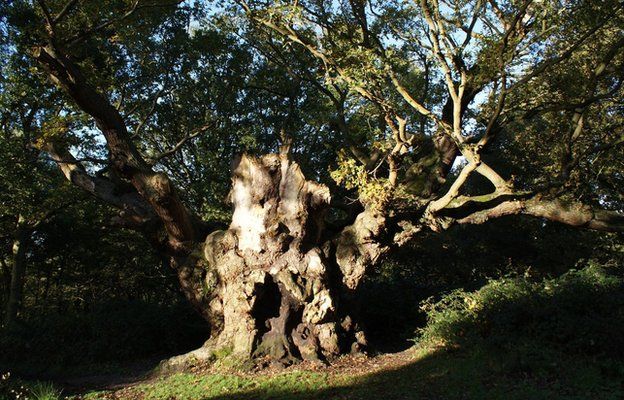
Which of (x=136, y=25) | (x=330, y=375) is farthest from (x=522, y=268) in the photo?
(x=136, y=25)

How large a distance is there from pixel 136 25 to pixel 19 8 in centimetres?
280

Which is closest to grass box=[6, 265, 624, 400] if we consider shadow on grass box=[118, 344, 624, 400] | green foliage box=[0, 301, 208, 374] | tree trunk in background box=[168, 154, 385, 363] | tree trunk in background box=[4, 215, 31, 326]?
shadow on grass box=[118, 344, 624, 400]

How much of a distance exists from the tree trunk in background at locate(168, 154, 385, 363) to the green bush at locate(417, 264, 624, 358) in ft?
6.88

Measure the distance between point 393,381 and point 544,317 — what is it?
270 cm

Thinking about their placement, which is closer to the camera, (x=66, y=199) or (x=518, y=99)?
(x=518, y=99)

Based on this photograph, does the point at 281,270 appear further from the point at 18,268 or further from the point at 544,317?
the point at 18,268

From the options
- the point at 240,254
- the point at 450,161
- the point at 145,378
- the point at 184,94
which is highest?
the point at 184,94

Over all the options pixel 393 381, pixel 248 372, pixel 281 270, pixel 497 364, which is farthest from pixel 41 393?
pixel 497 364

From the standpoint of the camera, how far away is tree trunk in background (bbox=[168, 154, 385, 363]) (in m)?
9.65

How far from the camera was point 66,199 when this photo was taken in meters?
15.4

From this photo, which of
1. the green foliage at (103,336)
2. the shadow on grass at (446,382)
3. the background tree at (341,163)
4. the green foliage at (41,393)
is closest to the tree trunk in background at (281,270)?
the background tree at (341,163)

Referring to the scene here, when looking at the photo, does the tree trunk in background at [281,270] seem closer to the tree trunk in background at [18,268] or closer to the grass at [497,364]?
the grass at [497,364]

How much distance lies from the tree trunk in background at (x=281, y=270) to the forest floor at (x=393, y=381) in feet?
2.08

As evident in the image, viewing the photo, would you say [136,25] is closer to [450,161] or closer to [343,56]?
[343,56]
